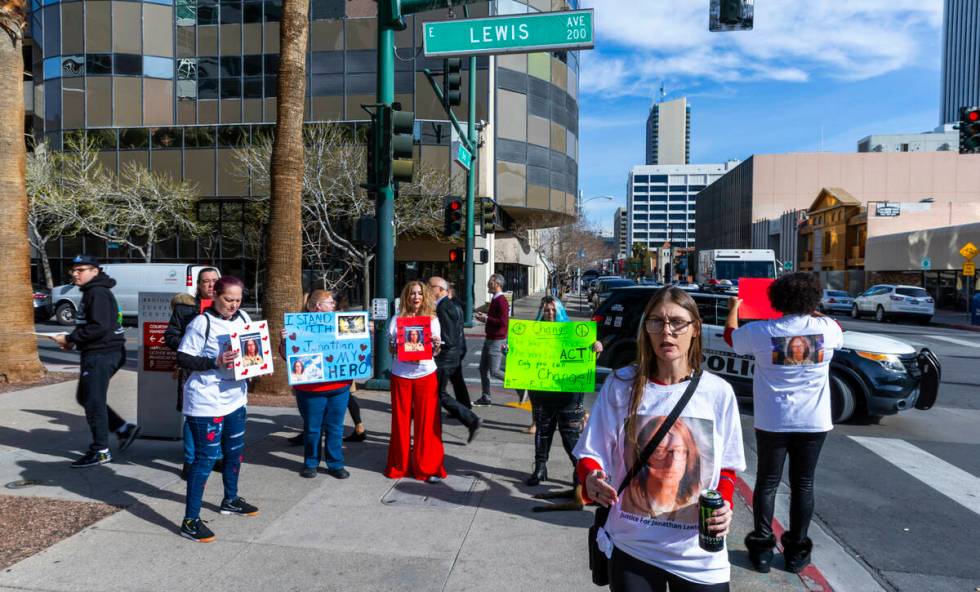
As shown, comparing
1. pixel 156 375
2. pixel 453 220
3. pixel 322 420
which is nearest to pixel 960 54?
pixel 453 220

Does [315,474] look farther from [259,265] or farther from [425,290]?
[259,265]

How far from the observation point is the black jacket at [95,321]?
583cm

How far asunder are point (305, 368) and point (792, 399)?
3.85m

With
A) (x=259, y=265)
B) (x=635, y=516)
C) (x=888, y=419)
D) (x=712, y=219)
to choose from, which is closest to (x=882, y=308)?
(x=888, y=419)

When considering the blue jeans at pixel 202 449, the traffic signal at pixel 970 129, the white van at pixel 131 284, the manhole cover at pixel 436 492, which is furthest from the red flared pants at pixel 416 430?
the white van at pixel 131 284

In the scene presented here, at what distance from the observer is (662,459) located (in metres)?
2.42

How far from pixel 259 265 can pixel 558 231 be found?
1169 inches

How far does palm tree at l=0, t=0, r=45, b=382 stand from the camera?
9.88 meters

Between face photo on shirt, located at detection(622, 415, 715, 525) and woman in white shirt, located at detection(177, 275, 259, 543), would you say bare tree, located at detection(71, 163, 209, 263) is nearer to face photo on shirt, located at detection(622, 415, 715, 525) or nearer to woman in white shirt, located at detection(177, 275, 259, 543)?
woman in white shirt, located at detection(177, 275, 259, 543)

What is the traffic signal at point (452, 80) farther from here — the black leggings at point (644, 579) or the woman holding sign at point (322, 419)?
the black leggings at point (644, 579)

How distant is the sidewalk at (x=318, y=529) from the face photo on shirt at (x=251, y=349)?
1180 millimetres

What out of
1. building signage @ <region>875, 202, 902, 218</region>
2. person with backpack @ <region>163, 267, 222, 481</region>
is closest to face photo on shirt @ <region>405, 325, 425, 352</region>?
person with backpack @ <region>163, 267, 222, 481</region>

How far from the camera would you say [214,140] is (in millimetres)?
32438

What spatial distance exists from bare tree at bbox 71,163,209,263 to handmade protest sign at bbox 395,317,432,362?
28411 millimetres
